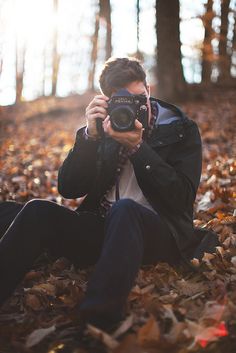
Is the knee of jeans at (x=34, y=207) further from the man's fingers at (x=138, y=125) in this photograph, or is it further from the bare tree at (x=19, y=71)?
the bare tree at (x=19, y=71)

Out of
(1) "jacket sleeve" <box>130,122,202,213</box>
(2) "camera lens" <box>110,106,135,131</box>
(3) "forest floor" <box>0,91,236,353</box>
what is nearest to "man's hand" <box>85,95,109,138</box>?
(2) "camera lens" <box>110,106,135,131</box>

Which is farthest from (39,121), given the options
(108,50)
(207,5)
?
(207,5)

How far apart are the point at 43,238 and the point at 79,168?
1.83 ft

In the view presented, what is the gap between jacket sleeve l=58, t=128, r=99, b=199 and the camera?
2.65 metres

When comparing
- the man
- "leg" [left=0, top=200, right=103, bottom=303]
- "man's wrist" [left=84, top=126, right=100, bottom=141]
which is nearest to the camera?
the man

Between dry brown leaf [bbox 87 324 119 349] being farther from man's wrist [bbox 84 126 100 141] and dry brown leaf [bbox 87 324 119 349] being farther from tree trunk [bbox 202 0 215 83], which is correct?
tree trunk [bbox 202 0 215 83]

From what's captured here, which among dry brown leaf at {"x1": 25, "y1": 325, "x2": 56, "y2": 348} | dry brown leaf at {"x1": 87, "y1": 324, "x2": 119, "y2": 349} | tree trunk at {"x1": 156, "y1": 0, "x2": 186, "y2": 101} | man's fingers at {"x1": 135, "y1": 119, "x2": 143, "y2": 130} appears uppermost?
tree trunk at {"x1": 156, "y1": 0, "x2": 186, "y2": 101}

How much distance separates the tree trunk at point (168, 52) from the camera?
825 centimetres

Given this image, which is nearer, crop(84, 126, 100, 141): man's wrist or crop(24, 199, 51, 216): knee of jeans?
crop(24, 199, 51, 216): knee of jeans

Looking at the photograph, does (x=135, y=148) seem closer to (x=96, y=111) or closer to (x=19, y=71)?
(x=96, y=111)

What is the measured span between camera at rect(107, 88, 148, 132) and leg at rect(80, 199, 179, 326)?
498mm

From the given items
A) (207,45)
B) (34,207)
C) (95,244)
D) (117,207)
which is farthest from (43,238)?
(207,45)

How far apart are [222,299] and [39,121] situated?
1149 cm

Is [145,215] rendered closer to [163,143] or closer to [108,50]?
[163,143]
